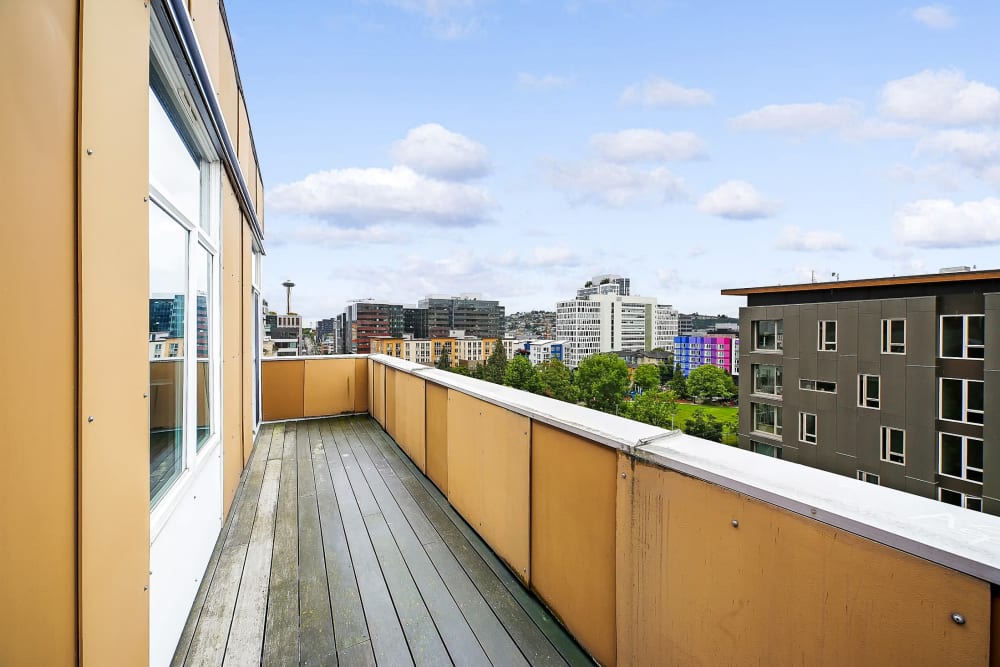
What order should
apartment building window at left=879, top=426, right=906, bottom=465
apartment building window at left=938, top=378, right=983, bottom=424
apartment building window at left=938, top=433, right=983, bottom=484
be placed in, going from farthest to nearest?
apartment building window at left=879, top=426, right=906, bottom=465 → apartment building window at left=938, top=433, right=983, bottom=484 → apartment building window at left=938, top=378, right=983, bottom=424

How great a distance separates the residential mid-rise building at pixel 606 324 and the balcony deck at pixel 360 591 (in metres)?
73.6

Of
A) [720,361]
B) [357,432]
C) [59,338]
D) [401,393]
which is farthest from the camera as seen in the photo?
[720,361]

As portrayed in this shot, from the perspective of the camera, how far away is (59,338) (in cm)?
82

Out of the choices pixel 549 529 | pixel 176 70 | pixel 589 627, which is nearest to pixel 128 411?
pixel 176 70

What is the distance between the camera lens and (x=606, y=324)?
254 feet

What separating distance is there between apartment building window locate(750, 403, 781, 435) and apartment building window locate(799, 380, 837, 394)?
6.20ft

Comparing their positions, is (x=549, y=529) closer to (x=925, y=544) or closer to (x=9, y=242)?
(x=925, y=544)

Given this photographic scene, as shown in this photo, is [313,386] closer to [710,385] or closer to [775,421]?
[775,421]

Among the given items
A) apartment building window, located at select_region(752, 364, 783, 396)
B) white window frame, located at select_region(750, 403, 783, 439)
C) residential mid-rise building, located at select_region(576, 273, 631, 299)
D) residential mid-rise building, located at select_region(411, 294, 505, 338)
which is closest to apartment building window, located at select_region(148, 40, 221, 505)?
apartment building window, located at select_region(752, 364, 783, 396)

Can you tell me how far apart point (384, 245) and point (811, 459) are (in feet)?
117

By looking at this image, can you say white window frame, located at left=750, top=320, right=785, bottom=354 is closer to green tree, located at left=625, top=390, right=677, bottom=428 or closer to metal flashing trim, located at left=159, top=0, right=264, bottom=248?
green tree, located at left=625, top=390, right=677, bottom=428

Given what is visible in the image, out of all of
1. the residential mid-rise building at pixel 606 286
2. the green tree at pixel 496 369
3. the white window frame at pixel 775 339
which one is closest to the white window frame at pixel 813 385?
the white window frame at pixel 775 339

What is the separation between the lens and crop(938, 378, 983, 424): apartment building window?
486 inches

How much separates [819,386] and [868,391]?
4.52 feet
